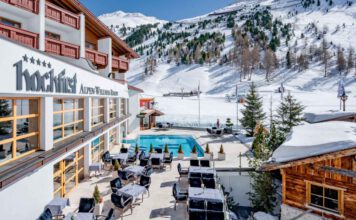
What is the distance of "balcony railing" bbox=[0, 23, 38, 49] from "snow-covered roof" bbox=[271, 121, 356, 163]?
11.7 meters

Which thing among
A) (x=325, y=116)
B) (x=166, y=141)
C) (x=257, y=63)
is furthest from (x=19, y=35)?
(x=257, y=63)

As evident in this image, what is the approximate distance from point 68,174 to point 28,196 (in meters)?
5.04

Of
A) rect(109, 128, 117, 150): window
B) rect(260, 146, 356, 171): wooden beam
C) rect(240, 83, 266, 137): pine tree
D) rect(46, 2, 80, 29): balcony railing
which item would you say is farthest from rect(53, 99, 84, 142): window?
rect(240, 83, 266, 137): pine tree

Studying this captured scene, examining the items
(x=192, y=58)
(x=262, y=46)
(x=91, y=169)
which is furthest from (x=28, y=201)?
(x=262, y=46)

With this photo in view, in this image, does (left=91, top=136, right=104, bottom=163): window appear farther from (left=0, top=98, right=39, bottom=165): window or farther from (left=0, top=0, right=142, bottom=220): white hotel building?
(left=0, top=98, right=39, bottom=165): window

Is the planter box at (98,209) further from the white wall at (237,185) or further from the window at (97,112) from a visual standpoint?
the white wall at (237,185)

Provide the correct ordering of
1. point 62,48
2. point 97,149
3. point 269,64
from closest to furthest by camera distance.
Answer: point 62,48 < point 97,149 < point 269,64

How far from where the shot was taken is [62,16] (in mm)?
12953

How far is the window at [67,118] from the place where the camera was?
36.8ft

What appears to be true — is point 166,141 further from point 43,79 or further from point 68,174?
point 43,79

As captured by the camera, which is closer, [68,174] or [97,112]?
[68,174]

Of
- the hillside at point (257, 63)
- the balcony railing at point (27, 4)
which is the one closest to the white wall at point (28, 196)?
the balcony railing at point (27, 4)

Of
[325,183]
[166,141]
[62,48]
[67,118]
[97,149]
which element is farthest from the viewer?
[166,141]

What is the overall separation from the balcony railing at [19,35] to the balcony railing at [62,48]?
1542 millimetres
